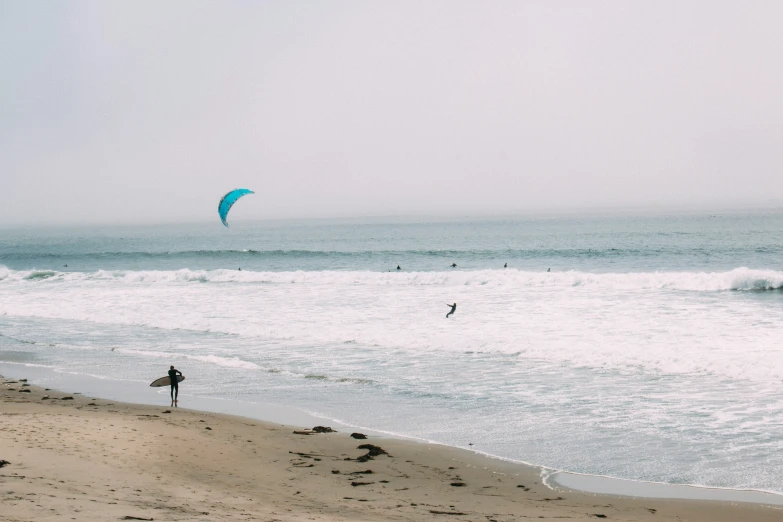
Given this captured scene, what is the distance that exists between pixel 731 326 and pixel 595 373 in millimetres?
6807

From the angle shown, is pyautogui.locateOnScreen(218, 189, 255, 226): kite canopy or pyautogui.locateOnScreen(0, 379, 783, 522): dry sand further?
pyautogui.locateOnScreen(218, 189, 255, 226): kite canopy

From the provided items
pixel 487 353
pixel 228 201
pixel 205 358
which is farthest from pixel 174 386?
pixel 228 201

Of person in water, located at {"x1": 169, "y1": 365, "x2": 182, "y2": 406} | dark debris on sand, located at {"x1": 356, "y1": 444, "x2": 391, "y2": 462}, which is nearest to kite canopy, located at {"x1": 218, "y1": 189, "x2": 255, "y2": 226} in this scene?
person in water, located at {"x1": 169, "y1": 365, "x2": 182, "y2": 406}

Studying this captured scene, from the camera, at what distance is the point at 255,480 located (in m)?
7.79

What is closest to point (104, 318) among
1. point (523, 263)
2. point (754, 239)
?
point (523, 263)

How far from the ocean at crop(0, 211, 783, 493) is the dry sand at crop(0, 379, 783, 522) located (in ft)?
3.28

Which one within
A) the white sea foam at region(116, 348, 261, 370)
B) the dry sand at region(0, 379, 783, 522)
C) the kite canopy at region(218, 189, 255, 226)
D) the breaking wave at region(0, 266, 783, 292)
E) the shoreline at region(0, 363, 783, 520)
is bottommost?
the white sea foam at region(116, 348, 261, 370)

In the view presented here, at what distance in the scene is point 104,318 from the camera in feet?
80.2

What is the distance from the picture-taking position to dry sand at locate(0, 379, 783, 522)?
6285 mm

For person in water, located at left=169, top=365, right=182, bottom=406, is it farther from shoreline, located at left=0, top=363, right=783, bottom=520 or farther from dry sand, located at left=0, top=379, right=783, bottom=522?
shoreline, located at left=0, top=363, right=783, bottom=520

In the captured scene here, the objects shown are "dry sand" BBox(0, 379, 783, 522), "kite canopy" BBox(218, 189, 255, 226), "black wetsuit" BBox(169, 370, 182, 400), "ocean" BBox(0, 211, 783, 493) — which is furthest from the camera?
"kite canopy" BBox(218, 189, 255, 226)

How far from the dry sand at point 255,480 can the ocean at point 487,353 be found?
100 centimetres

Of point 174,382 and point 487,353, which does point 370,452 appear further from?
point 487,353

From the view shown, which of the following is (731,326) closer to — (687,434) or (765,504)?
(687,434)
